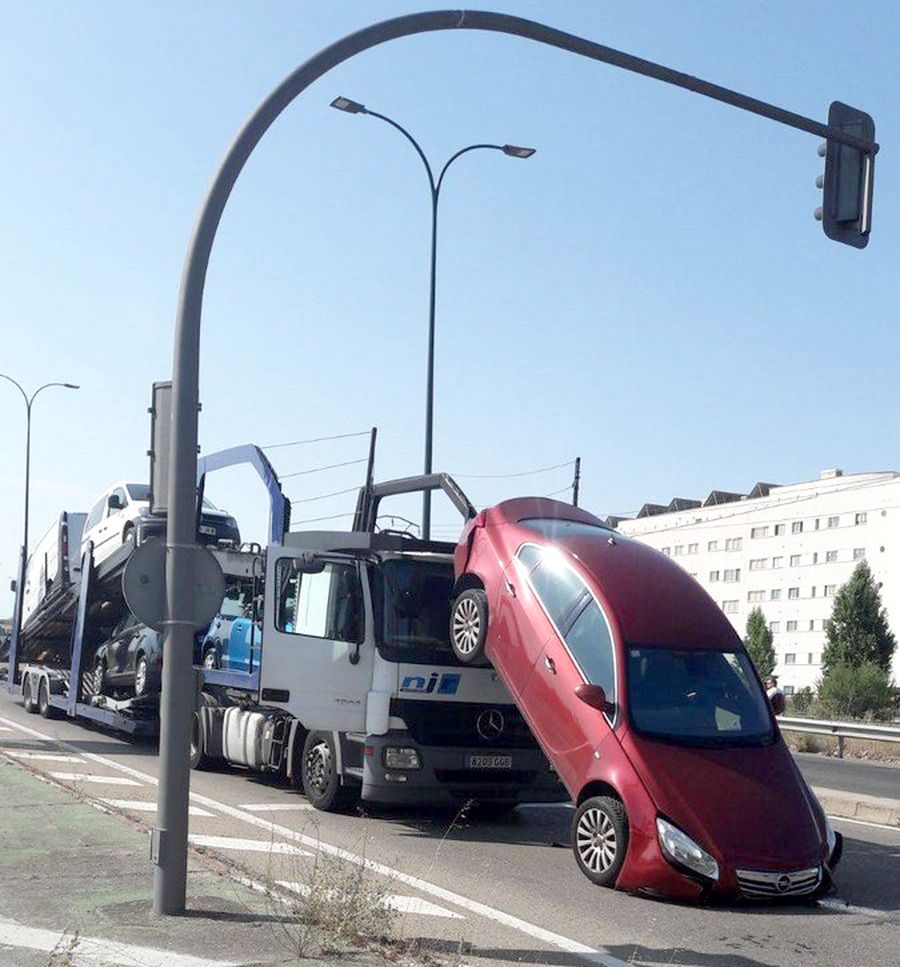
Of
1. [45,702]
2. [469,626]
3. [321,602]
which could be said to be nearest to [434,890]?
[469,626]

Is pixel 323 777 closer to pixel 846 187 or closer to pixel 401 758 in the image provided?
pixel 401 758

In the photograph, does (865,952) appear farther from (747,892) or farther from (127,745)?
(127,745)

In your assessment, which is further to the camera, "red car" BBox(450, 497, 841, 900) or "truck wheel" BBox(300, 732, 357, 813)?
"truck wheel" BBox(300, 732, 357, 813)

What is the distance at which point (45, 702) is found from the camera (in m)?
23.4

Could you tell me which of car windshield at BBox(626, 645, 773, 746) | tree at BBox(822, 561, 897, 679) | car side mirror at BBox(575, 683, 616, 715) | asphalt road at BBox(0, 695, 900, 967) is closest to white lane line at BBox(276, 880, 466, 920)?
asphalt road at BBox(0, 695, 900, 967)

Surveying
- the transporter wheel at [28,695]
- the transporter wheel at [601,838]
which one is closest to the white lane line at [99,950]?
the transporter wheel at [601,838]

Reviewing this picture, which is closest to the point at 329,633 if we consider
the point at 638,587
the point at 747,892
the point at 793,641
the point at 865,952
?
the point at 638,587

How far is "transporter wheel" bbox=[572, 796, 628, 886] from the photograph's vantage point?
31.0 feet

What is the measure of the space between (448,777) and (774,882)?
3921 millimetres

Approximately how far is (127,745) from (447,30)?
13616mm

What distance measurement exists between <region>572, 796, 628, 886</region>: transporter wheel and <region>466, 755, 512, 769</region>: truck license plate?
238cm

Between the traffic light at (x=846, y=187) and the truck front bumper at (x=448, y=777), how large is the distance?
563 cm

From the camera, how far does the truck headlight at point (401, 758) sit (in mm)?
12070

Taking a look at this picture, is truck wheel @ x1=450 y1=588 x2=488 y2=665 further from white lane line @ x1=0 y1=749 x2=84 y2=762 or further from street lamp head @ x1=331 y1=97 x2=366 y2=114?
street lamp head @ x1=331 y1=97 x2=366 y2=114
